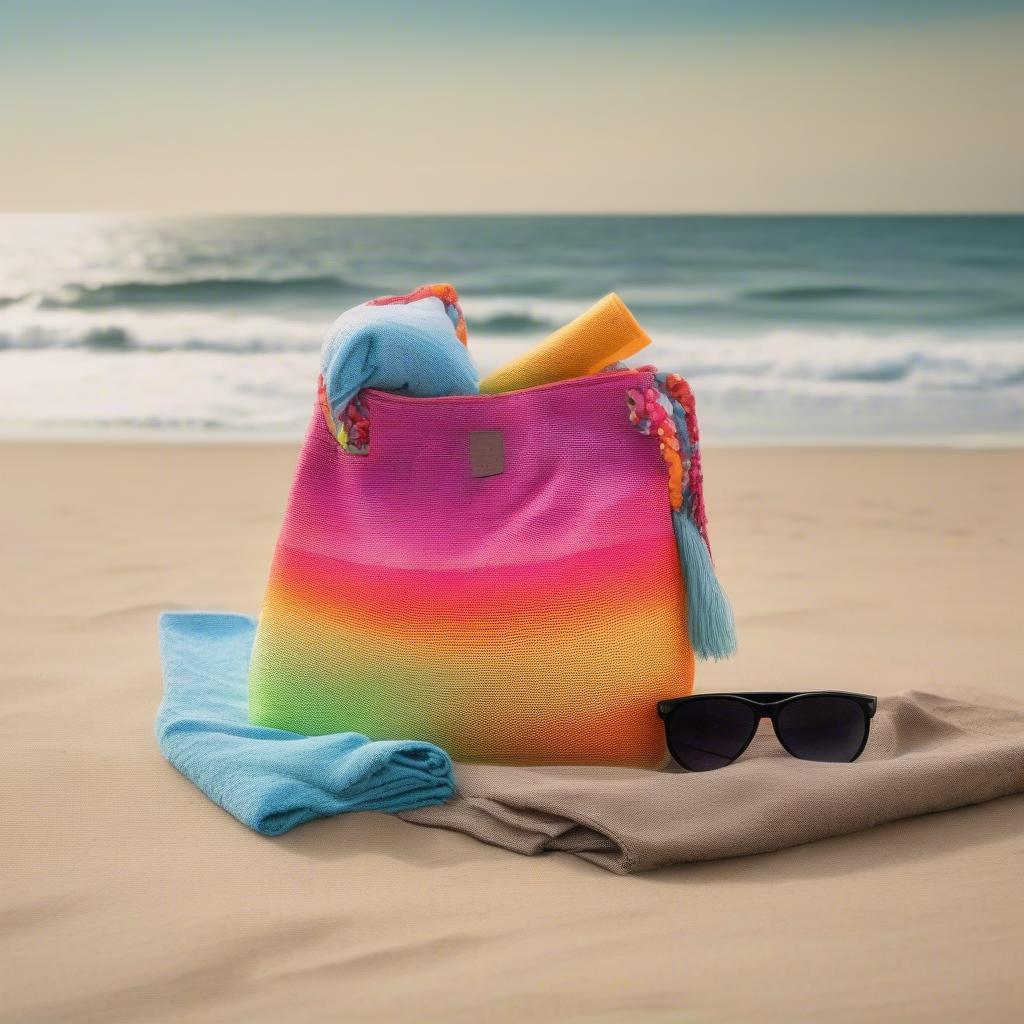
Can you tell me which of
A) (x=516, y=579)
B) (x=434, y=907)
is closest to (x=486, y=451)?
(x=516, y=579)

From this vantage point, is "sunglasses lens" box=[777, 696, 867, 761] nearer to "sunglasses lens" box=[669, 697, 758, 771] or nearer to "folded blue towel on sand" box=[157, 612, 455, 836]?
"sunglasses lens" box=[669, 697, 758, 771]

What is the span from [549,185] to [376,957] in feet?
72.2

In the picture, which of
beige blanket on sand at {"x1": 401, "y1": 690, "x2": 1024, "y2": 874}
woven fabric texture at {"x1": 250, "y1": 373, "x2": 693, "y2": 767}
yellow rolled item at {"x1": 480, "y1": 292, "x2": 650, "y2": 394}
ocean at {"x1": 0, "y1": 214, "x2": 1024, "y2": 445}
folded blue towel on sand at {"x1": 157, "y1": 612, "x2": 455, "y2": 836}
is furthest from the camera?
ocean at {"x1": 0, "y1": 214, "x2": 1024, "y2": 445}

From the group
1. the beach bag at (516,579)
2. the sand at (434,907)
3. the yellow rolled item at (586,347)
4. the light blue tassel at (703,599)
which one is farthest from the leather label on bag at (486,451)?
the sand at (434,907)

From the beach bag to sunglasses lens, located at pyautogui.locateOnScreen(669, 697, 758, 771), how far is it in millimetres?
59

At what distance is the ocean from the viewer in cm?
952

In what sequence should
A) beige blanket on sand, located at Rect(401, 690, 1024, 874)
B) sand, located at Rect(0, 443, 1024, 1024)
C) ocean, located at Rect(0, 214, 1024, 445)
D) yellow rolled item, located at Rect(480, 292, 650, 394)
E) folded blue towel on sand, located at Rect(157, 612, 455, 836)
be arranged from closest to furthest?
sand, located at Rect(0, 443, 1024, 1024) → beige blanket on sand, located at Rect(401, 690, 1024, 874) → folded blue towel on sand, located at Rect(157, 612, 455, 836) → yellow rolled item, located at Rect(480, 292, 650, 394) → ocean, located at Rect(0, 214, 1024, 445)

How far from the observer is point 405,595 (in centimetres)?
264

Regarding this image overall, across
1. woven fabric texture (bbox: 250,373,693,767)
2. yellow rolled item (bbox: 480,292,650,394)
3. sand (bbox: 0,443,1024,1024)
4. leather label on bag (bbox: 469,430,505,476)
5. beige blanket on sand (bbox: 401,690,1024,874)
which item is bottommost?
sand (bbox: 0,443,1024,1024)

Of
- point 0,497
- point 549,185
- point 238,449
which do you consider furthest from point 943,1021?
point 549,185

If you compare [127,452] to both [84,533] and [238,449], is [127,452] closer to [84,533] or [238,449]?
[238,449]

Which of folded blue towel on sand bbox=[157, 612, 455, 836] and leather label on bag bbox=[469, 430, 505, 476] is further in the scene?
leather label on bag bbox=[469, 430, 505, 476]

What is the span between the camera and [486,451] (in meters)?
2.65

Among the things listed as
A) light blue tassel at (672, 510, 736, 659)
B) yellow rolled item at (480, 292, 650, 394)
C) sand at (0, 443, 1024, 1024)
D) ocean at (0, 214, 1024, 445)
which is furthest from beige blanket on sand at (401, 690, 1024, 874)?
ocean at (0, 214, 1024, 445)
